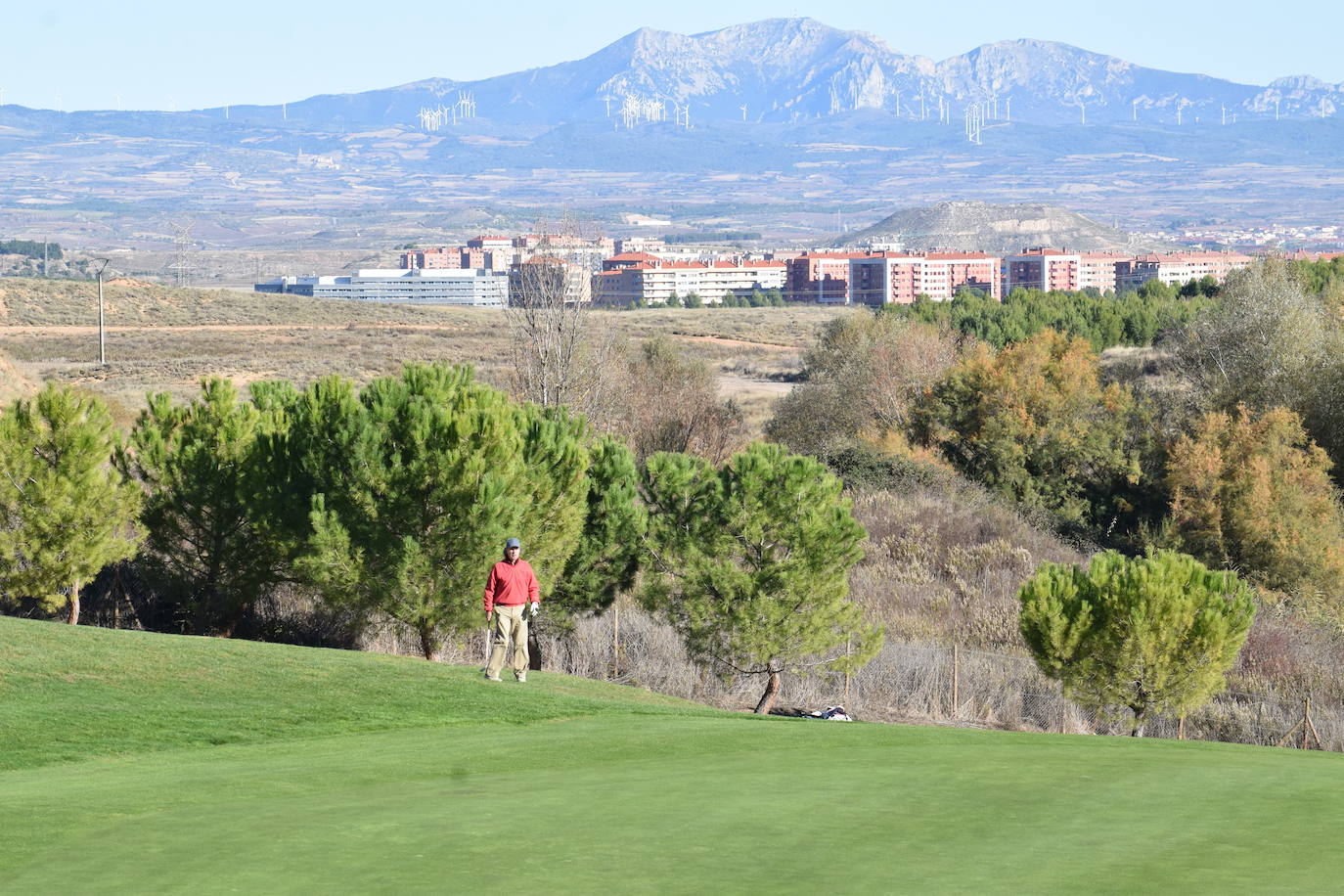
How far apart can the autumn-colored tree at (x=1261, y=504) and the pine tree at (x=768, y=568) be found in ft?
61.3

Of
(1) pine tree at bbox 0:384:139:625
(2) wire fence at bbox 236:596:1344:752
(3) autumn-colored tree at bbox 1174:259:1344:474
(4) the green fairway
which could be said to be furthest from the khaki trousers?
(3) autumn-colored tree at bbox 1174:259:1344:474

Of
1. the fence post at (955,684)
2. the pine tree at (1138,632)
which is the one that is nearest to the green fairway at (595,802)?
the pine tree at (1138,632)

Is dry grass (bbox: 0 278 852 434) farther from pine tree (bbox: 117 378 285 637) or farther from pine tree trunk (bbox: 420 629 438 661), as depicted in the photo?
pine tree trunk (bbox: 420 629 438 661)

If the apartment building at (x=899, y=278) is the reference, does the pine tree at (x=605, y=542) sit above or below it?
below

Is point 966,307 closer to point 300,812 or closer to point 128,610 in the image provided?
point 128,610

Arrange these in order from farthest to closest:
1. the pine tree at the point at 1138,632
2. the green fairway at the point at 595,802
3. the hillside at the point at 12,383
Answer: the hillside at the point at 12,383 < the pine tree at the point at 1138,632 < the green fairway at the point at 595,802

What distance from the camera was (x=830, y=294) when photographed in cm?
19425

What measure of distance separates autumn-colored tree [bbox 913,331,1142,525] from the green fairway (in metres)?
30.9

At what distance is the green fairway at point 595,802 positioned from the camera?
284 inches

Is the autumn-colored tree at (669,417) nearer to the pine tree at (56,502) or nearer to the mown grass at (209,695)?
the pine tree at (56,502)

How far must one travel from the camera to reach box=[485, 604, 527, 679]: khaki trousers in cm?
1599

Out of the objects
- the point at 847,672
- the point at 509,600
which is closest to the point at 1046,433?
the point at 847,672

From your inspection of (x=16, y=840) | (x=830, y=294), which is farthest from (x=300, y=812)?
(x=830, y=294)

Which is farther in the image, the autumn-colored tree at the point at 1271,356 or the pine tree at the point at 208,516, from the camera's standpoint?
the autumn-colored tree at the point at 1271,356
